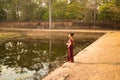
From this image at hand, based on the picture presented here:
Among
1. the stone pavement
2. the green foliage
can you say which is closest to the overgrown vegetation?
the green foliage

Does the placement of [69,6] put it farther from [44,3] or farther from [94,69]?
[94,69]

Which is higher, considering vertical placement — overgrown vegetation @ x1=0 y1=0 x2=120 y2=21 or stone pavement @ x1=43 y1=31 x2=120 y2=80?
overgrown vegetation @ x1=0 y1=0 x2=120 y2=21

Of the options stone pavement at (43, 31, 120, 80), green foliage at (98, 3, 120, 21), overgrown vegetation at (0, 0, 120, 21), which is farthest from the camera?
overgrown vegetation at (0, 0, 120, 21)

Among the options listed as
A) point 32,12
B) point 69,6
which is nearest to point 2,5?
point 32,12

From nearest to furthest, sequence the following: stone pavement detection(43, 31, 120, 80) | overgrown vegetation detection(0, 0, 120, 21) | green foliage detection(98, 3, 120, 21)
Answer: stone pavement detection(43, 31, 120, 80)
green foliage detection(98, 3, 120, 21)
overgrown vegetation detection(0, 0, 120, 21)

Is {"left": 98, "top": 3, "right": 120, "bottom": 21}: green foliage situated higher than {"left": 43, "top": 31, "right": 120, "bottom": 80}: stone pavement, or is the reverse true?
{"left": 98, "top": 3, "right": 120, "bottom": 21}: green foliage

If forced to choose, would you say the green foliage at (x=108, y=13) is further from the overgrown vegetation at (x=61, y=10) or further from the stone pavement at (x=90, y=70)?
the stone pavement at (x=90, y=70)

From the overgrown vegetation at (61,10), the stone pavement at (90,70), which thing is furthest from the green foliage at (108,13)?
the stone pavement at (90,70)

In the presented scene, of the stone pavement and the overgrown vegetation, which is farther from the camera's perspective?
the overgrown vegetation

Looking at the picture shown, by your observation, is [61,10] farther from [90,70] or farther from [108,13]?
[90,70]

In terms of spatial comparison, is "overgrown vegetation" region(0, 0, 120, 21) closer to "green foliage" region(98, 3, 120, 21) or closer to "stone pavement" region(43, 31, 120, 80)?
"green foliage" region(98, 3, 120, 21)

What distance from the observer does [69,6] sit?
51.6 metres

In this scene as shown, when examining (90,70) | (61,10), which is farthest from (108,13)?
(90,70)

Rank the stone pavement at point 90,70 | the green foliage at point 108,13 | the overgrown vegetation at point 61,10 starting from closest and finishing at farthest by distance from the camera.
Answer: the stone pavement at point 90,70 → the green foliage at point 108,13 → the overgrown vegetation at point 61,10
